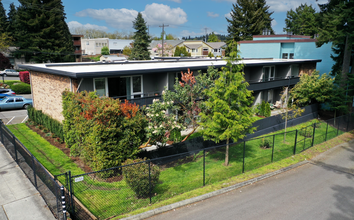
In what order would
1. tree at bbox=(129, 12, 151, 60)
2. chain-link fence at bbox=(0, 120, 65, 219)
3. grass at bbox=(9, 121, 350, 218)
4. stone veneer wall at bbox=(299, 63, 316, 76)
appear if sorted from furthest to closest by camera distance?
tree at bbox=(129, 12, 151, 60), stone veneer wall at bbox=(299, 63, 316, 76), grass at bbox=(9, 121, 350, 218), chain-link fence at bbox=(0, 120, 65, 219)

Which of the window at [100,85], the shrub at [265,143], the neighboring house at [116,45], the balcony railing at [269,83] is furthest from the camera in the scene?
the neighboring house at [116,45]

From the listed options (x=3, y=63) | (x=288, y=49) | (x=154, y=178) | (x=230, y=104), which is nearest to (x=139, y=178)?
(x=154, y=178)

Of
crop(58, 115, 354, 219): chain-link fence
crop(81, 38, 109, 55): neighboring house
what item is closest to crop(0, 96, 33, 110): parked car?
crop(58, 115, 354, 219): chain-link fence

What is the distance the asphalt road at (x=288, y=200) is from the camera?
10258 millimetres

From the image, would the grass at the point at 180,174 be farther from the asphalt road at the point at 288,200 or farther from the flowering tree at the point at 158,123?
the flowering tree at the point at 158,123

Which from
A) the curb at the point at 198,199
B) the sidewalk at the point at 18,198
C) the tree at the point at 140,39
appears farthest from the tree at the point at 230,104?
the tree at the point at 140,39

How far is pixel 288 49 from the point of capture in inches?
1572

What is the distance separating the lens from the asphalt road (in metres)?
10.3

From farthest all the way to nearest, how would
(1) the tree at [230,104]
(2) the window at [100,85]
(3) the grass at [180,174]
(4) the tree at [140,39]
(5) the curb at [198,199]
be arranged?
(4) the tree at [140,39] < (2) the window at [100,85] < (1) the tree at [230,104] < (3) the grass at [180,174] < (5) the curb at [198,199]

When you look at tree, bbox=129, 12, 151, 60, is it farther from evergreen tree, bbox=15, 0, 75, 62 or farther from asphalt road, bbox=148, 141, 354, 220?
asphalt road, bbox=148, 141, 354, 220

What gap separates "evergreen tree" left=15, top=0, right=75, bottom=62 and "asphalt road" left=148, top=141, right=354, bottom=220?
49706mm

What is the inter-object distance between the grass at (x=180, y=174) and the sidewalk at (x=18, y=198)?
1.43 m

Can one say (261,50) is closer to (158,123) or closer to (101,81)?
(101,81)

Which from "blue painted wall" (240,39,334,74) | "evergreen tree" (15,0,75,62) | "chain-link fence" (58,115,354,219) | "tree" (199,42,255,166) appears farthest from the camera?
"evergreen tree" (15,0,75,62)
